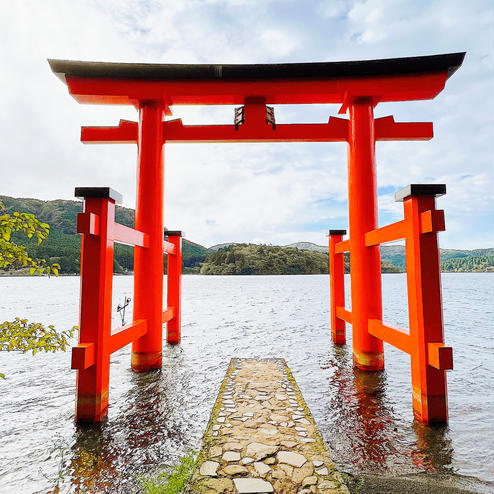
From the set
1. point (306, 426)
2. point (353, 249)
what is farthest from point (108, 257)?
point (353, 249)

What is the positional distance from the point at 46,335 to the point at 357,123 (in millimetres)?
5521

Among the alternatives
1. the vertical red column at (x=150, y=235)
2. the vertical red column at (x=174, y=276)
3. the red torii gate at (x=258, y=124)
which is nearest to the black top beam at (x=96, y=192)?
the red torii gate at (x=258, y=124)

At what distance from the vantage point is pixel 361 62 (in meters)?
4.96

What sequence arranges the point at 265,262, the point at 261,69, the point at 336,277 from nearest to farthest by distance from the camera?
1. the point at 261,69
2. the point at 336,277
3. the point at 265,262

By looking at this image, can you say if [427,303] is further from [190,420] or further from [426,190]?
[190,420]

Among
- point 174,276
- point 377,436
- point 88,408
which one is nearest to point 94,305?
point 88,408

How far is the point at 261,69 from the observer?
5074 millimetres

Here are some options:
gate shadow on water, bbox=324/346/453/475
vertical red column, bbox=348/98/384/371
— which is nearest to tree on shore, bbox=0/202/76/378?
gate shadow on water, bbox=324/346/453/475

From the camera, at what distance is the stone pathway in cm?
219

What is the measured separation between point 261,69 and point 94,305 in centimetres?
452

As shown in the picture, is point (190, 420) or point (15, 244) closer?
point (15, 244)

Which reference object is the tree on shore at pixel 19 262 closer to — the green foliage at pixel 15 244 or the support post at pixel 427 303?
the green foliage at pixel 15 244

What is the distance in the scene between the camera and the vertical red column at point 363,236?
16.7 ft

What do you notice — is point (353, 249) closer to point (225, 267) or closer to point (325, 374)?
point (325, 374)
